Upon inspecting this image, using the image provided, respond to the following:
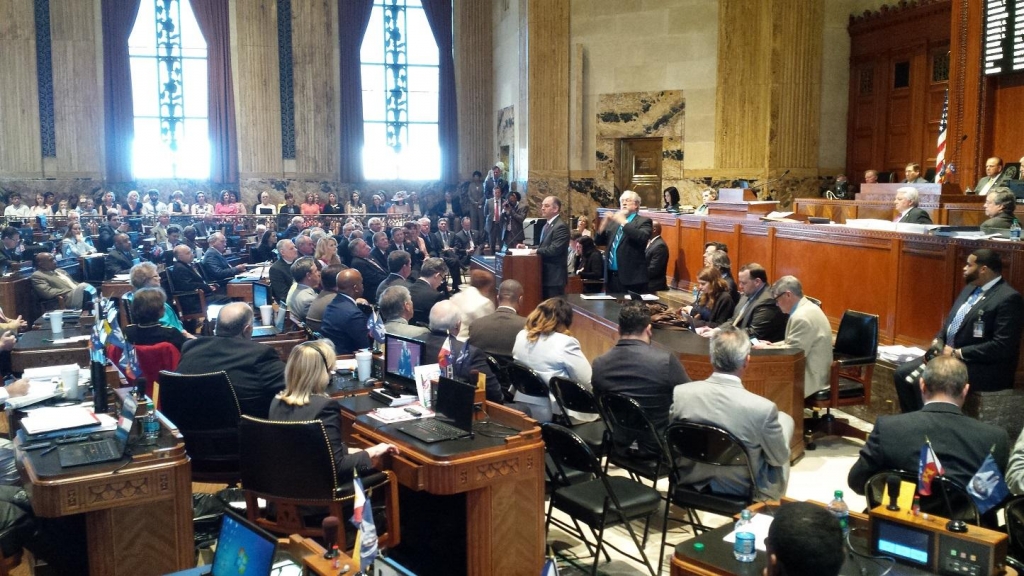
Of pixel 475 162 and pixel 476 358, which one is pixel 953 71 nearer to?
pixel 476 358

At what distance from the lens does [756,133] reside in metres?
13.8

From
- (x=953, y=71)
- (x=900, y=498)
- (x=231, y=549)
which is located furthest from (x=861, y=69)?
(x=231, y=549)

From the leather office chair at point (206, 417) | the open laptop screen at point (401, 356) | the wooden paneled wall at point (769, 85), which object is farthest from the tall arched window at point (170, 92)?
the leather office chair at point (206, 417)

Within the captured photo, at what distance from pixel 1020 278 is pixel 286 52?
50.7ft

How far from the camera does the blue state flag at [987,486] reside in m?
3.22

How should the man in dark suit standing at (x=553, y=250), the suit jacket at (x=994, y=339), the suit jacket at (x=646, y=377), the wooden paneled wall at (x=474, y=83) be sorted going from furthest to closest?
the wooden paneled wall at (x=474, y=83) < the man in dark suit standing at (x=553, y=250) < the suit jacket at (x=994, y=339) < the suit jacket at (x=646, y=377)

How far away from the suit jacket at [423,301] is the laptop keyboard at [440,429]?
353 cm

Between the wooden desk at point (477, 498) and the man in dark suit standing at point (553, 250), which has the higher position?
the man in dark suit standing at point (553, 250)

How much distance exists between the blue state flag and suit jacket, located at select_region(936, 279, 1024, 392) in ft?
7.50

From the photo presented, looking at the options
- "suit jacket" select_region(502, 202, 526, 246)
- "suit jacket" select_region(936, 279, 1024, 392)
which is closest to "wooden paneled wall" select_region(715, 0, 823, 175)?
"suit jacket" select_region(502, 202, 526, 246)

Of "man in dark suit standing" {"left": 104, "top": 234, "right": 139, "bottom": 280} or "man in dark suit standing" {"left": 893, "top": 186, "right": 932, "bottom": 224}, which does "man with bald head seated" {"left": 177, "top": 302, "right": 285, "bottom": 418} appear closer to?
"man in dark suit standing" {"left": 893, "top": 186, "right": 932, "bottom": 224}

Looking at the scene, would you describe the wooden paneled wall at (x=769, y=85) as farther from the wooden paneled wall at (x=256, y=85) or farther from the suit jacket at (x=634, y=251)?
the wooden paneled wall at (x=256, y=85)

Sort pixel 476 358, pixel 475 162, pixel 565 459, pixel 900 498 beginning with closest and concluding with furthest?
1. pixel 900 498
2. pixel 565 459
3. pixel 476 358
4. pixel 475 162

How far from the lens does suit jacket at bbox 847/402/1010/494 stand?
3.47 metres
